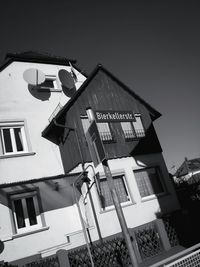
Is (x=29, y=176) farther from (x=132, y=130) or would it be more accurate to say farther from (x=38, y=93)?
(x=132, y=130)

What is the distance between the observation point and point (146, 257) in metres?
9.21

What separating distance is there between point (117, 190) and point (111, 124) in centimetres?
385

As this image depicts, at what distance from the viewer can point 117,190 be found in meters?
12.1

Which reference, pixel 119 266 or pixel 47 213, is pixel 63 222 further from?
pixel 119 266

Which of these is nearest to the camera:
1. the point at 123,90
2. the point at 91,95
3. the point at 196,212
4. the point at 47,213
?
the point at 47,213

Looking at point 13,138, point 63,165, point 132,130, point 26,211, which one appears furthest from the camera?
point 132,130

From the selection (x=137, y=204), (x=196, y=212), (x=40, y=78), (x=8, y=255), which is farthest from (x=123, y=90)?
(x=8, y=255)

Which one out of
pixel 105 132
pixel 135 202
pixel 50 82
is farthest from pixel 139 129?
pixel 50 82

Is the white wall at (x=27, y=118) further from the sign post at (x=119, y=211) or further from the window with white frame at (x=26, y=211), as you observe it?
the sign post at (x=119, y=211)

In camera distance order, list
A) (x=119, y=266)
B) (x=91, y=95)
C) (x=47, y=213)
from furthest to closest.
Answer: (x=91, y=95)
(x=47, y=213)
(x=119, y=266)

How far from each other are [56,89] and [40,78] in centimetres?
150

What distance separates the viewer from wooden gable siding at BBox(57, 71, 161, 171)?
39.9 ft

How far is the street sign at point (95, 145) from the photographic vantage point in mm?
4227

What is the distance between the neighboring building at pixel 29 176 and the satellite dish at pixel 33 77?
2.12ft
